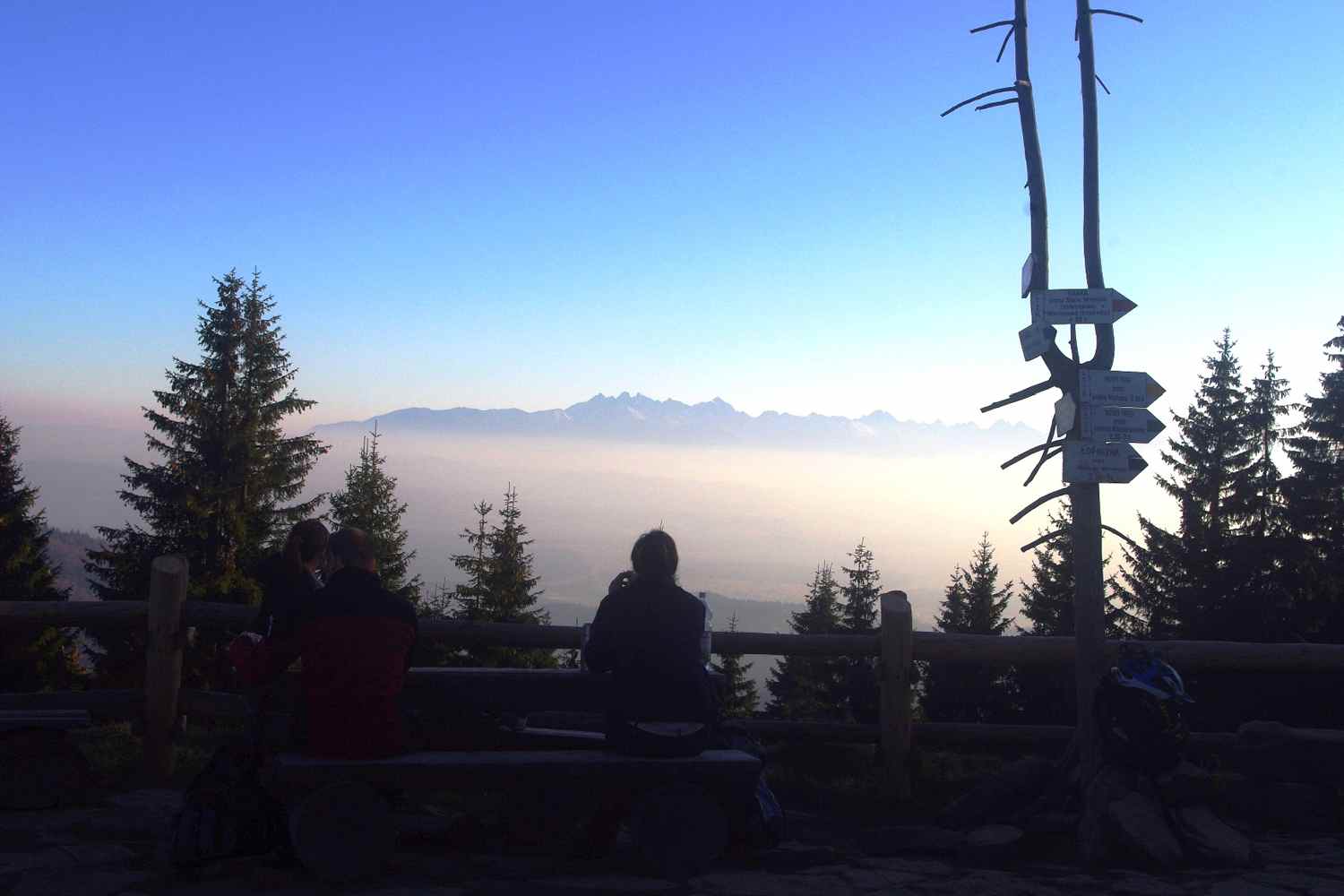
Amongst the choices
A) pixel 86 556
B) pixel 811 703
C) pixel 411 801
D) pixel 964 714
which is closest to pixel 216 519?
pixel 86 556

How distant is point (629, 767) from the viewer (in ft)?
16.8

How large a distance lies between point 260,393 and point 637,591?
149 feet

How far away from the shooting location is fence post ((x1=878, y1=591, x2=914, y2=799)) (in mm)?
7043

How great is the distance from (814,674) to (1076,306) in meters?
41.4

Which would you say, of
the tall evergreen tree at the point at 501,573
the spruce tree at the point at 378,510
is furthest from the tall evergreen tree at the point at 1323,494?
the spruce tree at the point at 378,510

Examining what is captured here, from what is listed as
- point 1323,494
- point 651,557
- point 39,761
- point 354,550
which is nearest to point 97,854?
point 39,761

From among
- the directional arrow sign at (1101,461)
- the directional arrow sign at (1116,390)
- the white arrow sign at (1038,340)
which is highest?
the white arrow sign at (1038,340)

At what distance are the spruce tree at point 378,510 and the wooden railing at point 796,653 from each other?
37.6 m

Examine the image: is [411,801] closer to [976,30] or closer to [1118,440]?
[1118,440]

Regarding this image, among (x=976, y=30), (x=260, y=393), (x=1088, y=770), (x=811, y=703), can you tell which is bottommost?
(x=811, y=703)

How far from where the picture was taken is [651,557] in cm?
534

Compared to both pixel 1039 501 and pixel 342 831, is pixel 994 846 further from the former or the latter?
pixel 342 831

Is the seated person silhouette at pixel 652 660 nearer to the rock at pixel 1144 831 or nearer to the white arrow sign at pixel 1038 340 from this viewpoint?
the rock at pixel 1144 831

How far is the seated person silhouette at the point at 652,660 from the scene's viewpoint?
17.3ft
